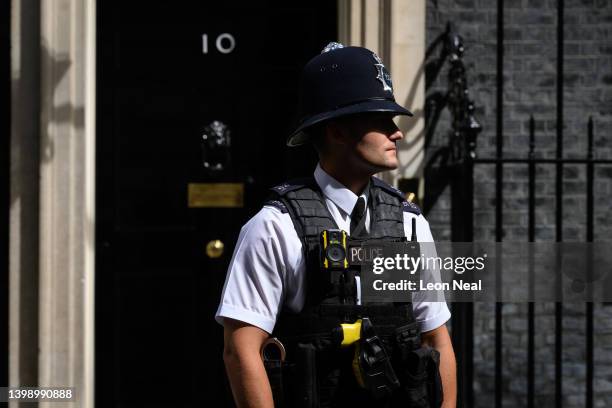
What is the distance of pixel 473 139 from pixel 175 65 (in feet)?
5.28

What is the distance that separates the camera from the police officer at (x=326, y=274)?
7.14ft

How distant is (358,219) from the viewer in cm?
235

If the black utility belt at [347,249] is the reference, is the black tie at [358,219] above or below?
above

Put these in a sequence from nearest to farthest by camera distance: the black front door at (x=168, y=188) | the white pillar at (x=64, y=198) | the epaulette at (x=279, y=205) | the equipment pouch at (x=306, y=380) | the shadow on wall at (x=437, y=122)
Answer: the equipment pouch at (x=306, y=380) < the epaulette at (x=279, y=205) < the white pillar at (x=64, y=198) < the shadow on wall at (x=437, y=122) < the black front door at (x=168, y=188)

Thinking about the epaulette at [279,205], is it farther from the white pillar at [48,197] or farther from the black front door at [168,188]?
the black front door at [168,188]

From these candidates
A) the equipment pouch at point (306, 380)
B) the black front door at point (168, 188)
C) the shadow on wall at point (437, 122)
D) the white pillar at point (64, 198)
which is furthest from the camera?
the black front door at point (168, 188)

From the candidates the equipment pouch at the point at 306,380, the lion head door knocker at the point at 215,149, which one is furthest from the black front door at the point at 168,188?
the equipment pouch at the point at 306,380

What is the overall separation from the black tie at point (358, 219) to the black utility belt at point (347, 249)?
4cm

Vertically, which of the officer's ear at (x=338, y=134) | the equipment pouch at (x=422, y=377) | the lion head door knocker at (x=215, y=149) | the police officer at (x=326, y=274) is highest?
the lion head door knocker at (x=215, y=149)

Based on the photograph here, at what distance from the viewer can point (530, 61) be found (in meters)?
4.47

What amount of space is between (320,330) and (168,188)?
8.09 feet

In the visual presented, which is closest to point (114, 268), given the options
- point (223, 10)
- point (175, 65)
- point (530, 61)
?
point (175, 65)

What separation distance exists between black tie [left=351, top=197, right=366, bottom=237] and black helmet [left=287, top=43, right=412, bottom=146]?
0.83 feet

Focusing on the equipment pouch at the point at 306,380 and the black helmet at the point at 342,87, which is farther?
the black helmet at the point at 342,87
